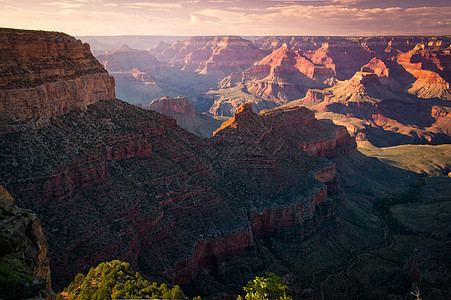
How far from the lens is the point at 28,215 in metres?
26.3

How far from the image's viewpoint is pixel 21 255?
2317 centimetres

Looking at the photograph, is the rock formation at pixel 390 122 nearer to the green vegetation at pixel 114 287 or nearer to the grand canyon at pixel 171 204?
the grand canyon at pixel 171 204

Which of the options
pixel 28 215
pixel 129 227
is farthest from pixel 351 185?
pixel 28 215

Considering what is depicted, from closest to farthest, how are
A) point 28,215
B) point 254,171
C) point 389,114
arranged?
1. point 28,215
2. point 254,171
3. point 389,114

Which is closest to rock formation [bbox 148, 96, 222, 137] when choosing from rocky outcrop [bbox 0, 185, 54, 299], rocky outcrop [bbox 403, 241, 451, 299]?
rocky outcrop [bbox 403, 241, 451, 299]

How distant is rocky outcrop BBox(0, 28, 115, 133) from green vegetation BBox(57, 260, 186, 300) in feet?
77.0

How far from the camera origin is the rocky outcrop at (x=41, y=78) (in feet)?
142

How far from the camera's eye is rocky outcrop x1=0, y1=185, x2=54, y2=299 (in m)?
19.4

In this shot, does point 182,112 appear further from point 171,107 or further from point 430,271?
point 430,271

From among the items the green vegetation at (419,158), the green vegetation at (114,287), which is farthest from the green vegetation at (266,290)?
the green vegetation at (419,158)

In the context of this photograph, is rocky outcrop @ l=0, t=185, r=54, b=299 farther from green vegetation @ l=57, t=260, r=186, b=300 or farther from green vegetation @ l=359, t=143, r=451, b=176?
green vegetation @ l=359, t=143, r=451, b=176

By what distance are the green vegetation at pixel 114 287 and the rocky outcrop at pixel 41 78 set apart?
23.5 meters

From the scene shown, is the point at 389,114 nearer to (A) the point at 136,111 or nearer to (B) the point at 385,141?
(B) the point at 385,141

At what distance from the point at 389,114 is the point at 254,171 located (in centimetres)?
15618
